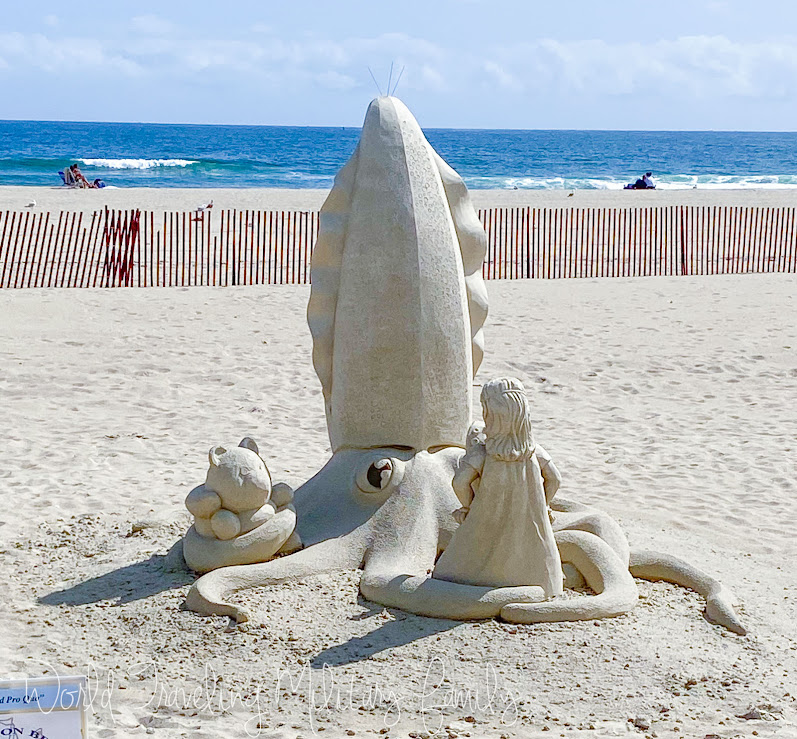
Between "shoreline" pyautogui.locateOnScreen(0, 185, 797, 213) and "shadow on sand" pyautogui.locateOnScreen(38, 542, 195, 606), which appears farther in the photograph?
"shoreline" pyautogui.locateOnScreen(0, 185, 797, 213)

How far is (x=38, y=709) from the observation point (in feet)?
10.2

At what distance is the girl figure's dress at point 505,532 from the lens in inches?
199

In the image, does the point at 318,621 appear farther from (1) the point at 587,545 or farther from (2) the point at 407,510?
(1) the point at 587,545

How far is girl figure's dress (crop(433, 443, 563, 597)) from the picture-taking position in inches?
199

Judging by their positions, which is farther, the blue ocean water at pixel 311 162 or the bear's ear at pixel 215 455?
the blue ocean water at pixel 311 162

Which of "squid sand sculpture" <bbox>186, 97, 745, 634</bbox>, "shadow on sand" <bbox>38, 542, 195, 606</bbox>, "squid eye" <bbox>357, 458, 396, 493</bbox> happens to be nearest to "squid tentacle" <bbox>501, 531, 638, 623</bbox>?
"squid sand sculpture" <bbox>186, 97, 745, 634</bbox>

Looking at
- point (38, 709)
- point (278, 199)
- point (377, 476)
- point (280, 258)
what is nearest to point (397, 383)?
point (377, 476)

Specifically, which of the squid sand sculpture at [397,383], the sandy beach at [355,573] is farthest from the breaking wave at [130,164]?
the squid sand sculpture at [397,383]

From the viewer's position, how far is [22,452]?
8.39 m

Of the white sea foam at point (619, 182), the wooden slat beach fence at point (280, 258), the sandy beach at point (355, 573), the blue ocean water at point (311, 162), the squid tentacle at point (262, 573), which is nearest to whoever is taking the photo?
the sandy beach at point (355, 573)

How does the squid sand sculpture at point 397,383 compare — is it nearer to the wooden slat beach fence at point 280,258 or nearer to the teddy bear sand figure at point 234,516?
the teddy bear sand figure at point 234,516

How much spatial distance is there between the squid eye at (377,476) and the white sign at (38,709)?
2819 mm

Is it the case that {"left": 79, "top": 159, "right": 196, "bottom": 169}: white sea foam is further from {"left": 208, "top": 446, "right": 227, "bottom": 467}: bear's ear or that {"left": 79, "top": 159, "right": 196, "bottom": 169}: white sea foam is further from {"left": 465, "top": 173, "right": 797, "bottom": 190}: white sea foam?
{"left": 208, "top": 446, "right": 227, "bottom": 467}: bear's ear

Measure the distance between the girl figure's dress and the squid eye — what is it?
26.8 inches
